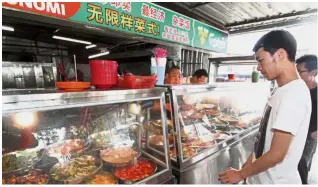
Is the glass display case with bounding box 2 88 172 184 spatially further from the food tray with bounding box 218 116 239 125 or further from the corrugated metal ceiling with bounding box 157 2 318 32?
the corrugated metal ceiling with bounding box 157 2 318 32

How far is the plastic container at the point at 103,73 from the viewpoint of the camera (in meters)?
1.95

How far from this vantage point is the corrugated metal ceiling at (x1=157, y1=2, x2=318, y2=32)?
4.96 metres

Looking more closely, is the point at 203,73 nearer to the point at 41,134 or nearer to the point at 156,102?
the point at 156,102

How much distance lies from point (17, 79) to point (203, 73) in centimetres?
756

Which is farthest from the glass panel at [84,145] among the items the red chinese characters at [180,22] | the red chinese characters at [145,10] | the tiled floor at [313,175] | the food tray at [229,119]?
the tiled floor at [313,175]

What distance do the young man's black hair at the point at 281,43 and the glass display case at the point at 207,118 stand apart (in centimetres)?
116

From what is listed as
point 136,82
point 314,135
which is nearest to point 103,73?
point 136,82

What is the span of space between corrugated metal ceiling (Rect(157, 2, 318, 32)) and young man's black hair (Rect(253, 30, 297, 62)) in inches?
138

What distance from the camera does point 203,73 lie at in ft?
18.2

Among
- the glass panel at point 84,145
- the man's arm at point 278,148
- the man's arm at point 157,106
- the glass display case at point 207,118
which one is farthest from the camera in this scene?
the glass display case at point 207,118

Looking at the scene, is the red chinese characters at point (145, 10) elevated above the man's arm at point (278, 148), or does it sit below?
above

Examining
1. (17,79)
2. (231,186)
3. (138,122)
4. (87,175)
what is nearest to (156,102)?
(138,122)

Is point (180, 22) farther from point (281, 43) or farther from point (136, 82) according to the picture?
point (281, 43)

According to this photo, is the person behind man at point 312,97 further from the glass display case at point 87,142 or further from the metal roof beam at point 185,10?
the metal roof beam at point 185,10
